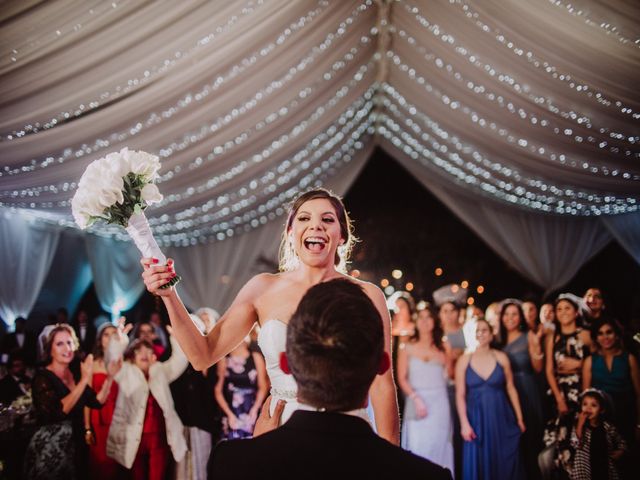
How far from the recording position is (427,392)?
5.51 m

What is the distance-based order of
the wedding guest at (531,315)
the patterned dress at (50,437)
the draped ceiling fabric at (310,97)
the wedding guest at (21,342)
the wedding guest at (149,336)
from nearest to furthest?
the draped ceiling fabric at (310,97) → the patterned dress at (50,437) → the wedding guest at (149,336) → the wedding guest at (531,315) → the wedding guest at (21,342)

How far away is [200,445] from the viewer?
5582 mm

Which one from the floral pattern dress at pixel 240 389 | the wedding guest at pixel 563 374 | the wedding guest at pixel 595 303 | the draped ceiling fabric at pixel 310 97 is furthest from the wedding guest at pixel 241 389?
the wedding guest at pixel 595 303

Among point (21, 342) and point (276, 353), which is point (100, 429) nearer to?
point (21, 342)

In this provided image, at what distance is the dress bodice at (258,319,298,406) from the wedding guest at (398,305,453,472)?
3537mm

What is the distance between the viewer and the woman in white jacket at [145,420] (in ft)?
17.0

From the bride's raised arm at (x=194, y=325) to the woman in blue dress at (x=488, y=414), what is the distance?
3565 millimetres

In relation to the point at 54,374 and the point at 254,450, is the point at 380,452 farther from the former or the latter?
the point at 54,374

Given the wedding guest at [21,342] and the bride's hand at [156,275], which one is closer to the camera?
the bride's hand at [156,275]

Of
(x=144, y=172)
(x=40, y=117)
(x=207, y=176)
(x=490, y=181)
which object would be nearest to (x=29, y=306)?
(x=207, y=176)

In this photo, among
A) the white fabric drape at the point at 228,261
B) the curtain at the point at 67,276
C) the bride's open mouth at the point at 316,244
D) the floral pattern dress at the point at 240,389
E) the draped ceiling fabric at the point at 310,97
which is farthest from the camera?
the white fabric drape at the point at 228,261

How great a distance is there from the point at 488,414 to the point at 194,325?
13.0 feet

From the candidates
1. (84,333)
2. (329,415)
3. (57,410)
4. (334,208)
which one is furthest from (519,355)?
(84,333)

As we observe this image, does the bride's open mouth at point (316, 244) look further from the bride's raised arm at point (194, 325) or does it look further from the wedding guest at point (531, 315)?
the wedding guest at point (531, 315)
